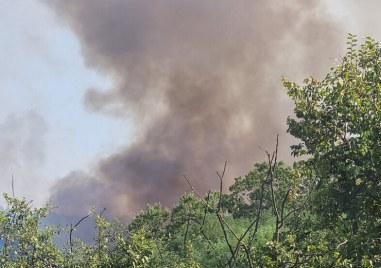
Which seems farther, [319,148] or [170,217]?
[170,217]

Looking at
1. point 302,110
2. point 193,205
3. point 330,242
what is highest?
point 193,205

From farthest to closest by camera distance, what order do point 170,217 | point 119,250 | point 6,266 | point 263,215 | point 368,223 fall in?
point 170,217
point 263,215
point 6,266
point 368,223
point 119,250

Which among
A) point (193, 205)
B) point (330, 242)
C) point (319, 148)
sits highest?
point (193, 205)

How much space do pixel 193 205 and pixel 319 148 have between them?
68026 mm

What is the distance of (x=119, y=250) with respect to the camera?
17672mm

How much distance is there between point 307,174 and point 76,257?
43.8 ft

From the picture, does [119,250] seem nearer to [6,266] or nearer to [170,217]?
[6,266]

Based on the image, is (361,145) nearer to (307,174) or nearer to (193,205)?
(307,174)

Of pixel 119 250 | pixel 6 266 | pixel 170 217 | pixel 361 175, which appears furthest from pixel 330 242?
pixel 170 217

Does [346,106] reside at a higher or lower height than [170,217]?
lower

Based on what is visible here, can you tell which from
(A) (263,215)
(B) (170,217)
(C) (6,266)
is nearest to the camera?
(C) (6,266)

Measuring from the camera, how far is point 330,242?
16438 millimetres

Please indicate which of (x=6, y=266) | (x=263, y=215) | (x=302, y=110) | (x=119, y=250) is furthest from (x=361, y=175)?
(x=263, y=215)

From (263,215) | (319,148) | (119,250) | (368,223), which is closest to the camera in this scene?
(119,250)
